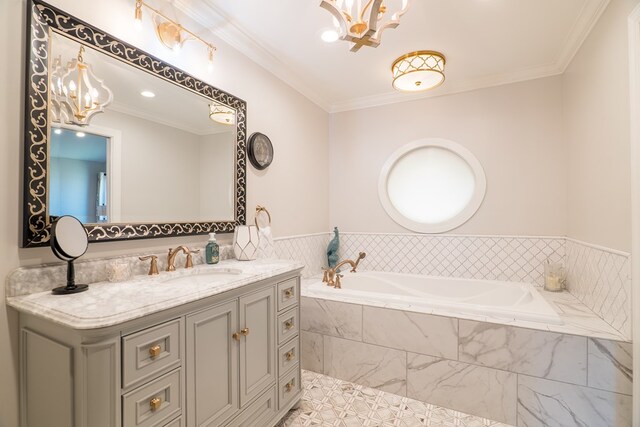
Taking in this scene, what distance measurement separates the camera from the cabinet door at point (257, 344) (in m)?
1.49

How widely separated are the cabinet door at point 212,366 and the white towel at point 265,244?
3.07 ft

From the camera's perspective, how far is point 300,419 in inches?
73.9

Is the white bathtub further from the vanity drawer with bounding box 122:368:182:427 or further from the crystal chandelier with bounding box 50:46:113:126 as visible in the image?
the crystal chandelier with bounding box 50:46:113:126

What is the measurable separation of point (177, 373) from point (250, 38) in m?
2.29

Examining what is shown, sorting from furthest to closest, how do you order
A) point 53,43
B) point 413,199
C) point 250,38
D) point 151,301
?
1. point 413,199
2. point 250,38
3. point 53,43
4. point 151,301

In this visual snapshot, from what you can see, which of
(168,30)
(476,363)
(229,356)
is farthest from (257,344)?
(168,30)

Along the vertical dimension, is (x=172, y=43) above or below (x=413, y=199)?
above

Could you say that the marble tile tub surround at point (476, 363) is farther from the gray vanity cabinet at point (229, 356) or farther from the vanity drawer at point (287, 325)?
the gray vanity cabinet at point (229, 356)

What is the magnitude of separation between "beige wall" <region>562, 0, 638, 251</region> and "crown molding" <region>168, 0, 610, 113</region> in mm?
91

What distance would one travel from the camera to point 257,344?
1.58 meters

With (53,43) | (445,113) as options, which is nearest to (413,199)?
(445,113)

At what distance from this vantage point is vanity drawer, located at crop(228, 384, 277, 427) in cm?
147

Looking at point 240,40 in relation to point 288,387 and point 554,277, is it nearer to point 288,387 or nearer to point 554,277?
point 288,387

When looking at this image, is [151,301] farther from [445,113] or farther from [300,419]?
[445,113]
